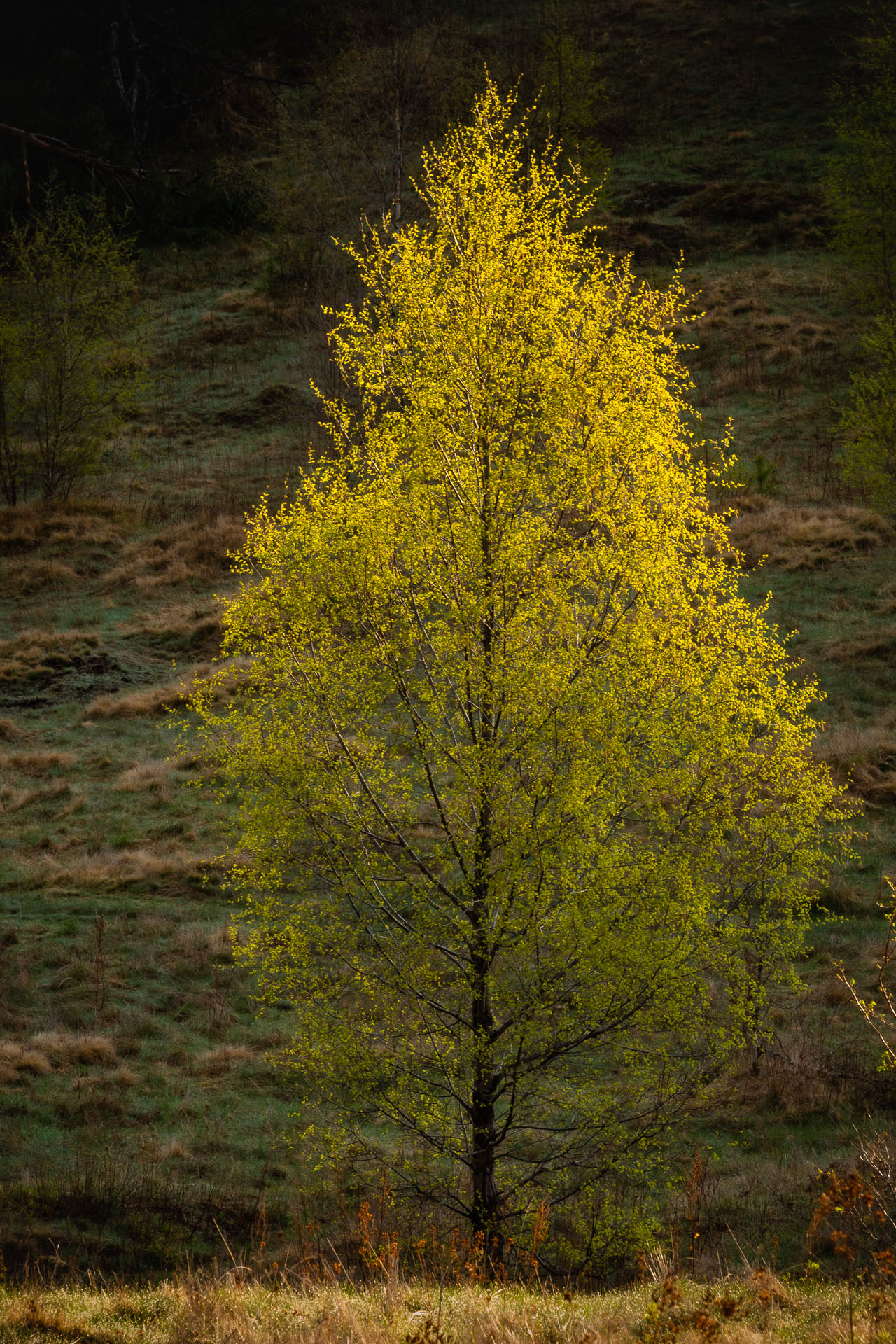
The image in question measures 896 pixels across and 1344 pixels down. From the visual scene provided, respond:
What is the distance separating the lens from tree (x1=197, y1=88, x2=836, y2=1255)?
746cm

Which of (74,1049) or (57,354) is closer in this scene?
(74,1049)

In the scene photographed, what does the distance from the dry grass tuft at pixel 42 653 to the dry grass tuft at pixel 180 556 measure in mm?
2727

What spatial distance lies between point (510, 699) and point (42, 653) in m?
15.8

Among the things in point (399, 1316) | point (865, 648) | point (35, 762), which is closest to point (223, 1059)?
point (399, 1316)

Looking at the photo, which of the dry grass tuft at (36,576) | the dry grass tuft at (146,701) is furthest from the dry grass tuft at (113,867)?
the dry grass tuft at (36,576)

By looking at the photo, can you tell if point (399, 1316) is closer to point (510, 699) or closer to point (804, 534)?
point (510, 699)

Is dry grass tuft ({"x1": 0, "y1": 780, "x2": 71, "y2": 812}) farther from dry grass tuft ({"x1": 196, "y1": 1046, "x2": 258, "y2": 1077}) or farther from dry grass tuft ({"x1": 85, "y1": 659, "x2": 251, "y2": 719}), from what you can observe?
dry grass tuft ({"x1": 196, "y1": 1046, "x2": 258, "y2": 1077})

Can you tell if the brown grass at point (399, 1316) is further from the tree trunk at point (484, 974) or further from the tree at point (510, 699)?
the tree at point (510, 699)

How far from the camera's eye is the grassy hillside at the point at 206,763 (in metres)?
9.16

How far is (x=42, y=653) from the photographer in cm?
2083

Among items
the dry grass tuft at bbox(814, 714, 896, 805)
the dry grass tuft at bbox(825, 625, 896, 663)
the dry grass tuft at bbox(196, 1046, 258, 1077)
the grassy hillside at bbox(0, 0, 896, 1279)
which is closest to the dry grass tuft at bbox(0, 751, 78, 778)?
the grassy hillside at bbox(0, 0, 896, 1279)

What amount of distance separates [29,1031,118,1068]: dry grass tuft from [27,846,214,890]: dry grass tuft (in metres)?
3.19

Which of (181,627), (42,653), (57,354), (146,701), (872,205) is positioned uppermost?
(872,205)


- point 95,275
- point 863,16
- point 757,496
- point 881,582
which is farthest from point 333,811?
point 863,16
